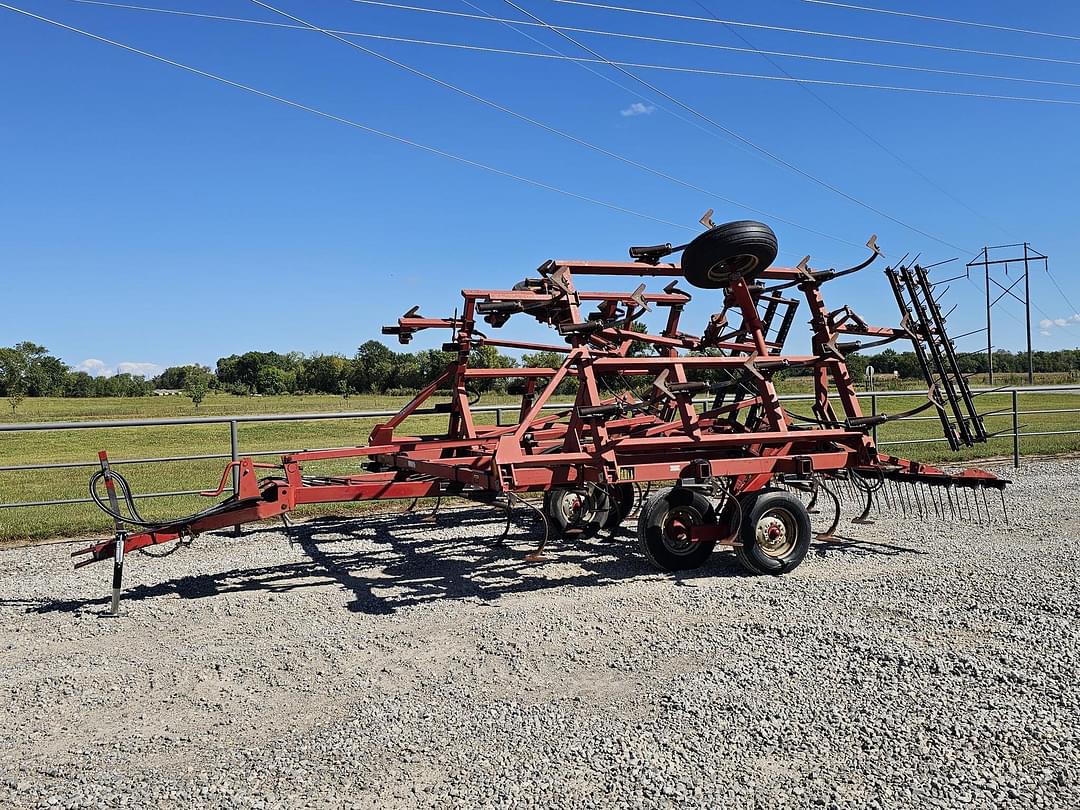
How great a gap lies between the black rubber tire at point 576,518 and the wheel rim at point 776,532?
1977mm

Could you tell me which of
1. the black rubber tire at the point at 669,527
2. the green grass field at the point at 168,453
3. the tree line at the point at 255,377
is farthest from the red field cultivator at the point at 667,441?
the tree line at the point at 255,377

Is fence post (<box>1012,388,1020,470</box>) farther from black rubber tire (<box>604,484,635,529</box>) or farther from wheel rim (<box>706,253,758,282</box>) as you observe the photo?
wheel rim (<box>706,253,758,282</box>)

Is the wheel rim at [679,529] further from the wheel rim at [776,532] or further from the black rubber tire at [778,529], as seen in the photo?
the wheel rim at [776,532]

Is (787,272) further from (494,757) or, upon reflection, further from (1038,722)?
(494,757)

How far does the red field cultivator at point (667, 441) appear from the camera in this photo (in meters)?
6.14

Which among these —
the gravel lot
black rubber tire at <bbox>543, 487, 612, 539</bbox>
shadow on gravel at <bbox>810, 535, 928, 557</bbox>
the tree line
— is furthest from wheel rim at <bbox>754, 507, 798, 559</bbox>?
the tree line

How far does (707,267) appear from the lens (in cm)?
705

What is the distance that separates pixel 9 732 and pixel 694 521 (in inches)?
186

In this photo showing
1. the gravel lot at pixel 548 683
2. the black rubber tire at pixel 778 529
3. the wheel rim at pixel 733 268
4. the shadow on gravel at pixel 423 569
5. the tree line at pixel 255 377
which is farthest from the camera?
the tree line at pixel 255 377

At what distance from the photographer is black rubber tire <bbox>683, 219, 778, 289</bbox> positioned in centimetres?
682

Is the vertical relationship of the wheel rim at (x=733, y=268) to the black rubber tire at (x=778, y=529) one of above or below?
above

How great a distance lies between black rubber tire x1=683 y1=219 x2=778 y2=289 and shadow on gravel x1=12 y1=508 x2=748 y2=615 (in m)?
2.45

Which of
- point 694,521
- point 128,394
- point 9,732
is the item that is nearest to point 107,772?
point 9,732

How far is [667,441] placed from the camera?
6.39m
